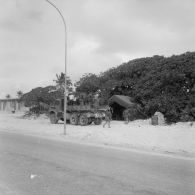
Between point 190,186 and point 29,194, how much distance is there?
3.61 m

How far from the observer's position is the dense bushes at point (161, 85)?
3116 centimetres

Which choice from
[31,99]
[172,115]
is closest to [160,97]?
[172,115]

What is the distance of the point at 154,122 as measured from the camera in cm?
2892

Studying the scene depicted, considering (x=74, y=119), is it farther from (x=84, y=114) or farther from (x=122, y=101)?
→ (x=122, y=101)

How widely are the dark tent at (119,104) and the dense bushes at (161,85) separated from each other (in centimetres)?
125

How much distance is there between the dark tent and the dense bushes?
4.09ft

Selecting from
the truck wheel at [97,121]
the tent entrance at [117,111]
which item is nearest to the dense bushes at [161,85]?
the tent entrance at [117,111]

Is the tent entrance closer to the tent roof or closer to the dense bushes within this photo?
the tent roof

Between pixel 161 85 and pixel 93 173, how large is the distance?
25.2 metres

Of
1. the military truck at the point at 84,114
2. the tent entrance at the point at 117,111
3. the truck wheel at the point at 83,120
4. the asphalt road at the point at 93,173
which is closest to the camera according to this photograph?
the asphalt road at the point at 93,173

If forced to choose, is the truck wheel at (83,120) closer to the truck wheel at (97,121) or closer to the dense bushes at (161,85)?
the truck wheel at (97,121)

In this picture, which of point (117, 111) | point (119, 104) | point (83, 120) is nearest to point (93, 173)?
point (83, 120)

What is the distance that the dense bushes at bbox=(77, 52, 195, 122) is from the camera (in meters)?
31.2

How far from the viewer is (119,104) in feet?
120
